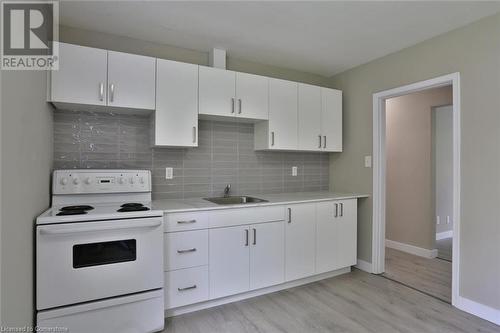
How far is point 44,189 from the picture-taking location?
2021mm

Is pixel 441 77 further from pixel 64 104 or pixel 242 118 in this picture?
pixel 64 104

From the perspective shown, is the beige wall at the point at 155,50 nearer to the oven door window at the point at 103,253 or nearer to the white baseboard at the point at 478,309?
the oven door window at the point at 103,253

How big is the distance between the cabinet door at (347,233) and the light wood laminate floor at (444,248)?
1.54m

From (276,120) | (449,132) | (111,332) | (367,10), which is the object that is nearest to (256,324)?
(111,332)

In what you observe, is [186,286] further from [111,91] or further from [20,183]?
[111,91]

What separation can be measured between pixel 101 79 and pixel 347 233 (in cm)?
284

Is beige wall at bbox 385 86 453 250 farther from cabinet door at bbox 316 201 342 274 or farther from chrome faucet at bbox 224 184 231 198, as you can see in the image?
chrome faucet at bbox 224 184 231 198

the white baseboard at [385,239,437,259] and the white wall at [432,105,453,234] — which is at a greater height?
the white wall at [432,105,453,234]

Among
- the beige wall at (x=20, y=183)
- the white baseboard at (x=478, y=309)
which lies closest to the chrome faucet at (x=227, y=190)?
the beige wall at (x=20, y=183)

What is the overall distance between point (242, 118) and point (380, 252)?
2.18m

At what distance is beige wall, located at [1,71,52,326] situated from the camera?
1.22m

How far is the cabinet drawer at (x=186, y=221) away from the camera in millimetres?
2168

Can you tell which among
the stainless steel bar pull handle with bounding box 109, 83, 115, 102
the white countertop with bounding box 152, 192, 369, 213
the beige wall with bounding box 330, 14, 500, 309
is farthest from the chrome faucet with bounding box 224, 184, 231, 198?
the beige wall with bounding box 330, 14, 500, 309

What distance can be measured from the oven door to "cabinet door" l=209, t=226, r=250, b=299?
0.46 metres
